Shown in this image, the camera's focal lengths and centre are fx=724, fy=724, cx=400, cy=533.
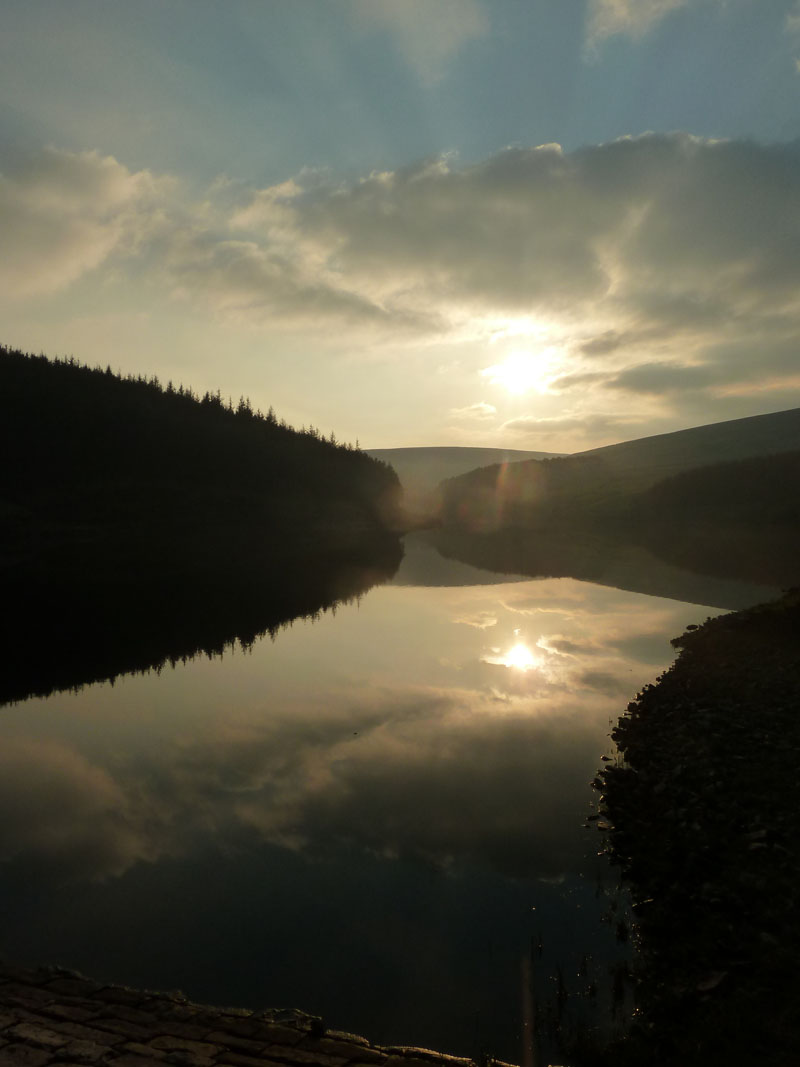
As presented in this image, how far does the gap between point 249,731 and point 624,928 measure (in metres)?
12.2

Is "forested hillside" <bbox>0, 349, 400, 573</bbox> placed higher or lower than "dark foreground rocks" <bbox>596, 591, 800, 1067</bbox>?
higher

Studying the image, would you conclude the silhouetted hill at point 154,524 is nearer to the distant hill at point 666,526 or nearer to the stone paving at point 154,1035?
the stone paving at point 154,1035

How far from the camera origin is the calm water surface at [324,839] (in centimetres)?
933

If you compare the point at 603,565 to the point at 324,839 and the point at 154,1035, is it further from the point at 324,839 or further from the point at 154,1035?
the point at 154,1035

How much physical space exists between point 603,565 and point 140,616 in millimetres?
49464

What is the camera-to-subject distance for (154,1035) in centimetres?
707

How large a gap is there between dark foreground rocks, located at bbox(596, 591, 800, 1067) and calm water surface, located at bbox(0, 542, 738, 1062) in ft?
2.86

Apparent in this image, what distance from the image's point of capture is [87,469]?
334ft

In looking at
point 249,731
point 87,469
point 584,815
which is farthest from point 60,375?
point 584,815

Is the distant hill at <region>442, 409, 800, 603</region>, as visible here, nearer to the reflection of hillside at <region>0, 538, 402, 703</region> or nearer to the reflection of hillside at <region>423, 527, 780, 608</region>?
the reflection of hillside at <region>423, 527, 780, 608</region>

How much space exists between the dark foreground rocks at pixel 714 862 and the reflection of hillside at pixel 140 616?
62.2 feet

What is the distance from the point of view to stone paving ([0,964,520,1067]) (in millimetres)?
6473

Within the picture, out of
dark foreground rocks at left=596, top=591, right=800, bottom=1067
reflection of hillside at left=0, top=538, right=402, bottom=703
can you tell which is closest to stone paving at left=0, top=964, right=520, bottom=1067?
dark foreground rocks at left=596, top=591, right=800, bottom=1067

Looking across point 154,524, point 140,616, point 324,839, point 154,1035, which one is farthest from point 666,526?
point 154,1035
